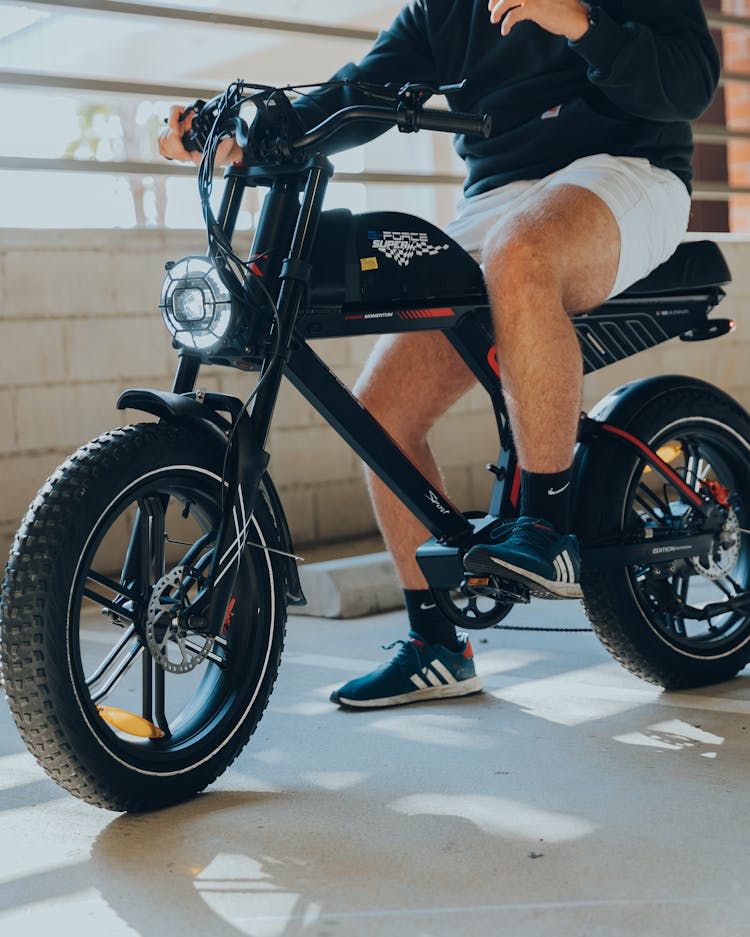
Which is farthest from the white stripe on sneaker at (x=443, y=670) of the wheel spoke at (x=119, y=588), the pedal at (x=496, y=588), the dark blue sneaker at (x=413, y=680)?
the wheel spoke at (x=119, y=588)

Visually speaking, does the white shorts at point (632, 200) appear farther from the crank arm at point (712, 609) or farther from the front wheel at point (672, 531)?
the crank arm at point (712, 609)

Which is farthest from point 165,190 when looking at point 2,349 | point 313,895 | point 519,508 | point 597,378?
point 313,895

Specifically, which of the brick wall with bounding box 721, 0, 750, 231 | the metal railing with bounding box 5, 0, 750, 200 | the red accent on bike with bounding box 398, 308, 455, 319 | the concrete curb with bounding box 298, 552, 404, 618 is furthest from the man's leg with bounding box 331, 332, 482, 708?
the brick wall with bounding box 721, 0, 750, 231

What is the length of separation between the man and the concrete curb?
38.6 inches

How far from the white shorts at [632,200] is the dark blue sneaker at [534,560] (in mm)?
486

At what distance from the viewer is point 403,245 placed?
2328 mm

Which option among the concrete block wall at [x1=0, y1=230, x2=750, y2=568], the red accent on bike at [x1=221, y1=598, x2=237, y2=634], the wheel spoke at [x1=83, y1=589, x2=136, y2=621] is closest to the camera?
the wheel spoke at [x1=83, y1=589, x2=136, y2=621]

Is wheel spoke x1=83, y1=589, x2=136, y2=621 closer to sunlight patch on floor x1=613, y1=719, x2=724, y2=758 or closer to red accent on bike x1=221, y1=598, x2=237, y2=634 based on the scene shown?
red accent on bike x1=221, y1=598, x2=237, y2=634

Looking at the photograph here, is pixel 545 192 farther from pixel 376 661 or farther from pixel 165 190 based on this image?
pixel 165 190

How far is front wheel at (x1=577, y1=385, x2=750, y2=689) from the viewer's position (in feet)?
8.48

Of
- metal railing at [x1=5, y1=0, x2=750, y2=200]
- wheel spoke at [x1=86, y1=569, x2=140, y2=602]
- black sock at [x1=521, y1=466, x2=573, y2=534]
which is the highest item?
metal railing at [x1=5, y1=0, x2=750, y2=200]

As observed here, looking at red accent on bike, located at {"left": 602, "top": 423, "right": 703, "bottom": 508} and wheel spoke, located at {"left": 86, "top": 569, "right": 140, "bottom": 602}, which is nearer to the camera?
wheel spoke, located at {"left": 86, "top": 569, "right": 140, "bottom": 602}

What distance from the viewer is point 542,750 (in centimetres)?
235

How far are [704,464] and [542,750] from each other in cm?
94
